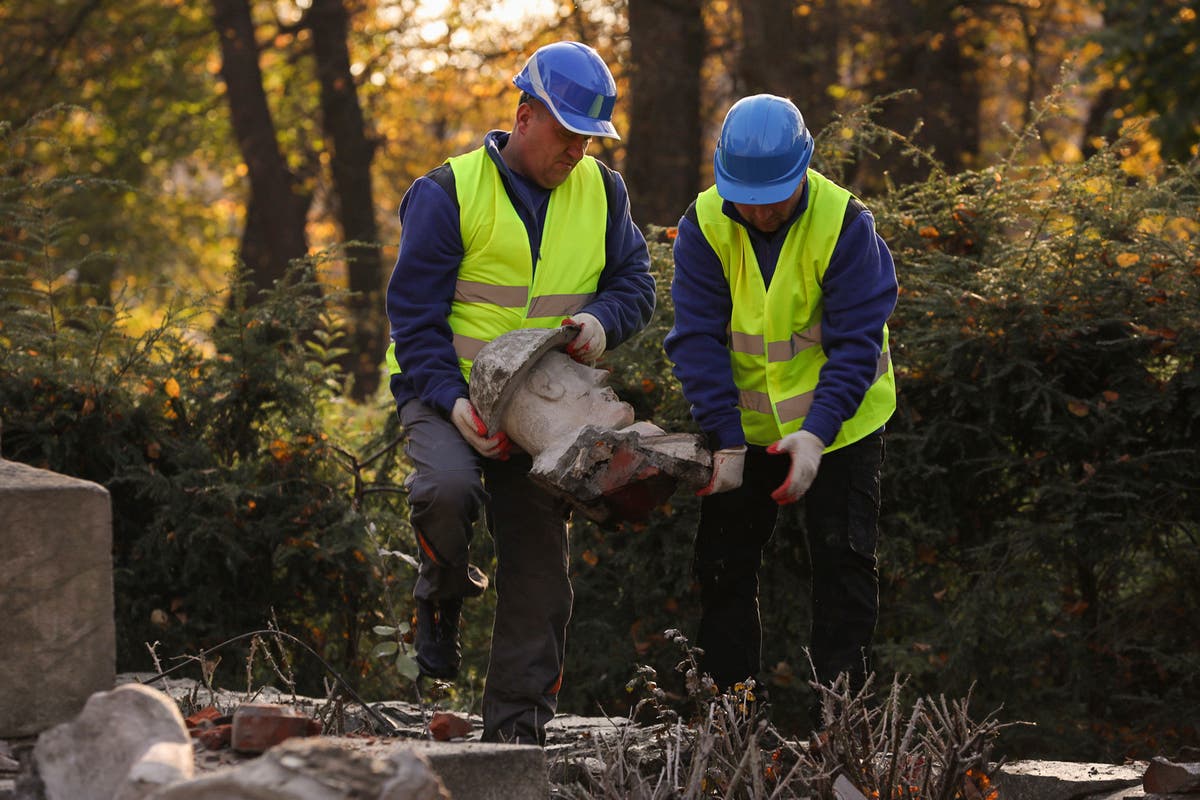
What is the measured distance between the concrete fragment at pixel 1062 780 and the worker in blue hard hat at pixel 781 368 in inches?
22.8

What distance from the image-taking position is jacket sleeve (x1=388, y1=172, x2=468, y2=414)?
413cm

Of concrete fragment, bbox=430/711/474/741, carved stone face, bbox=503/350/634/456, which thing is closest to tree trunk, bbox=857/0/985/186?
carved stone face, bbox=503/350/634/456

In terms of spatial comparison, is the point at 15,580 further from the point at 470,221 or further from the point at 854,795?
the point at 854,795

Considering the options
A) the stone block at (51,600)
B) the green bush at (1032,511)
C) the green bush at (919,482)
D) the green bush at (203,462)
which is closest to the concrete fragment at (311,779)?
the stone block at (51,600)

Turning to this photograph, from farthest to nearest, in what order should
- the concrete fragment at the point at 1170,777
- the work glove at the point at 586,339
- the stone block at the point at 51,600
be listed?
the work glove at the point at 586,339 < the concrete fragment at the point at 1170,777 < the stone block at the point at 51,600

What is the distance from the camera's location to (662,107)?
12453 millimetres

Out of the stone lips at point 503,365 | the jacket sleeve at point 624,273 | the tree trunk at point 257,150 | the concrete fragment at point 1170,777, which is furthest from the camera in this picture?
the tree trunk at point 257,150

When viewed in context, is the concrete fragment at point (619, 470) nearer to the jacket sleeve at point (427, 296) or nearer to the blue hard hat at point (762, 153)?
the jacket sleeve at point (427, 296)

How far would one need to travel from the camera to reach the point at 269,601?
6.26 meters

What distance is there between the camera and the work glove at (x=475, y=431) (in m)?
4.03

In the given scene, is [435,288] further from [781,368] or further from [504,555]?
[781,368]

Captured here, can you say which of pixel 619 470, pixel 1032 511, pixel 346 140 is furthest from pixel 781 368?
pixel 346 140

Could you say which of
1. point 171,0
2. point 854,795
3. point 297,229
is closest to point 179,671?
point 854,795

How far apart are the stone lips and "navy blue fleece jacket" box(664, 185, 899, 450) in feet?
1.61
